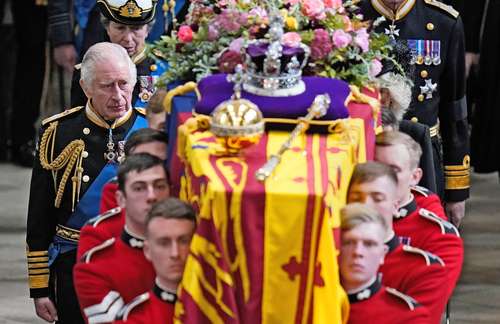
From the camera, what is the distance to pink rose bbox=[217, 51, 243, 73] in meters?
5.48

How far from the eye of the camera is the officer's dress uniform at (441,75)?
7.67 m

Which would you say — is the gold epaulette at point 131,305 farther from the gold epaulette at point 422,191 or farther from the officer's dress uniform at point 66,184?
the officer's dress uniform at point 66,184

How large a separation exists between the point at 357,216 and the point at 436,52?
2866 millimetres

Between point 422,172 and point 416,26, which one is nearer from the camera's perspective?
point 422,172

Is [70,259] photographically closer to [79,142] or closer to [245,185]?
[79,142]

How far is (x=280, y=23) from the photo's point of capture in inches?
209

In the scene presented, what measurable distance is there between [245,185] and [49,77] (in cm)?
688

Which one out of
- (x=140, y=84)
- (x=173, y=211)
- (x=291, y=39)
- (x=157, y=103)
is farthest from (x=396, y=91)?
(x=140, y=84)

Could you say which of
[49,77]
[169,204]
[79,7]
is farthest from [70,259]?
[49,77]

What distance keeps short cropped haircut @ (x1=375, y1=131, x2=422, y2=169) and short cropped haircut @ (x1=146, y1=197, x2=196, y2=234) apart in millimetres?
787

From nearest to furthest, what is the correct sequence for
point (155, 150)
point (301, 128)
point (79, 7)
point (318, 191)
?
→ 1. point (318, 191)
2. point (301, 128)
3. point (155, 150)
4. point (79, 7)

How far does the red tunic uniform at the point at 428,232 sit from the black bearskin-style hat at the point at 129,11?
239 centimetres

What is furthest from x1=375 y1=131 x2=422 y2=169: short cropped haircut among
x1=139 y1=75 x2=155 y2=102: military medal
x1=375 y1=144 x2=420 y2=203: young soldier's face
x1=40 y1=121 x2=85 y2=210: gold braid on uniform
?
x1=139 y1=75 x2=155 y2=102: military medal

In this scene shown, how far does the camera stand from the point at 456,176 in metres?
7.77
